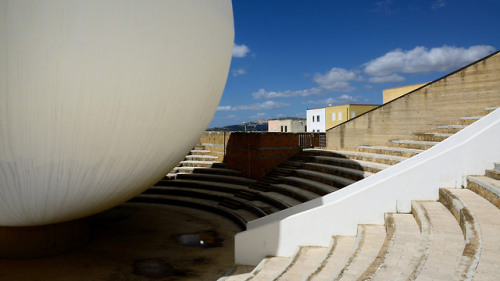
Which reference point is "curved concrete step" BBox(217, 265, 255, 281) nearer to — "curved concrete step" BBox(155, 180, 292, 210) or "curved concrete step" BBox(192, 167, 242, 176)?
"curved concrete step" BBox(155, 180, 292, 210)

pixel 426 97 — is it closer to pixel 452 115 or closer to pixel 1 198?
pixel 452 115

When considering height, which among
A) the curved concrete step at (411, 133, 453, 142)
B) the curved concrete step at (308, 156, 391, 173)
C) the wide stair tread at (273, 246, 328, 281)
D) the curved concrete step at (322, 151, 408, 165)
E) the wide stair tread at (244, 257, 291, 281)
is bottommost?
the wide stair tread at (244, 257, 291, 281)

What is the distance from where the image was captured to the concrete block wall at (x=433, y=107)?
10416 mm

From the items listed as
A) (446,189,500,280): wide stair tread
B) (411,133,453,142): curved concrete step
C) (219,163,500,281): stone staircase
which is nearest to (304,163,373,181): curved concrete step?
(411,133,453,142): curved concrete step

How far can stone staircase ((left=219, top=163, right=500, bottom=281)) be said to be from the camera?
3668 millimetres

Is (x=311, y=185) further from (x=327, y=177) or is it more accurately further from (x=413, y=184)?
(x=413, y=184)

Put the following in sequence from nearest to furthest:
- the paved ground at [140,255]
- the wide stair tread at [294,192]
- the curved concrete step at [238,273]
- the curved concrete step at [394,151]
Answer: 1. the curved concrete step at [238,273]
2. the paved ground at [140,255]
3. the curved concrete step at [394,151]
4. the wide stair tread at [294,192]

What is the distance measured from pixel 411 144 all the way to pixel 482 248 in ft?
23.7

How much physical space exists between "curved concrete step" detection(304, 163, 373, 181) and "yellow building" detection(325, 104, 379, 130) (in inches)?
1101


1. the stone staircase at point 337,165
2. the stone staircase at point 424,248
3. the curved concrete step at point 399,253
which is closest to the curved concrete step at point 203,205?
the stone staircase at point 337,165

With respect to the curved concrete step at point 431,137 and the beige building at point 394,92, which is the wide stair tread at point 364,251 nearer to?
the curved concrete step at point 431,137

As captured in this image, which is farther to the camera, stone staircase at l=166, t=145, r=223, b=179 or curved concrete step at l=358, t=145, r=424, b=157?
stone staircase at l=166, t=145, r=223, b=179

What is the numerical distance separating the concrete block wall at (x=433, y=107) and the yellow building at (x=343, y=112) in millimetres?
26490

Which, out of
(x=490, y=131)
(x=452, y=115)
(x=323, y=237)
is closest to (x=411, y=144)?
(x=452, y=115)
